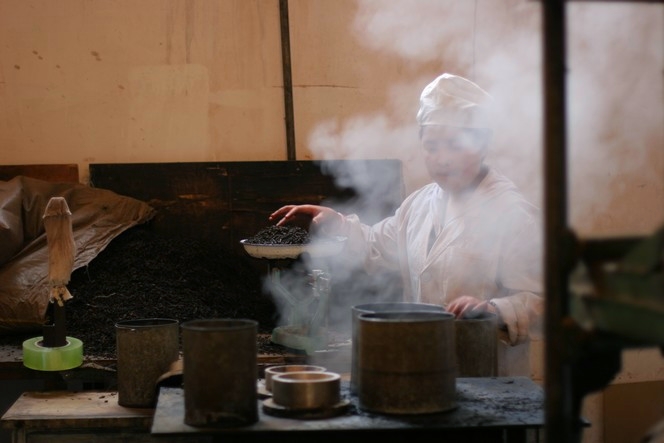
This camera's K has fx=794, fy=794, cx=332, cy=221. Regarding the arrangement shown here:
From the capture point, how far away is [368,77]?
5.05 meters

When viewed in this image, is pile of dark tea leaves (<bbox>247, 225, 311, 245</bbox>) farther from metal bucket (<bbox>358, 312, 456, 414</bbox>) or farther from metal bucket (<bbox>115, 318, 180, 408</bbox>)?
metal bucket (<bbox>358, 312, 456, 414</bbox>)

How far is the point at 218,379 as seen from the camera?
6.66 ft

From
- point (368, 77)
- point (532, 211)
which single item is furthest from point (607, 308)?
point (368, 77)

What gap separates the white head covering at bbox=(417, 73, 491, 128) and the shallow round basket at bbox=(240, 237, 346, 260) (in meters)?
0.70

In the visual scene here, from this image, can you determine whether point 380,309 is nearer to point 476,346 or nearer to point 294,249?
point 476,346

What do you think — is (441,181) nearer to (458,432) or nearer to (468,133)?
(468,133)

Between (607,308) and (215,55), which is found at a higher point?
(215,55)

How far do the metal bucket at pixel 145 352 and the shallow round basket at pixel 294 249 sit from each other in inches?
29.4

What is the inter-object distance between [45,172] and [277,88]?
1510 mm

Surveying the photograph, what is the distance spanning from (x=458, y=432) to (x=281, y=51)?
3.38 metres

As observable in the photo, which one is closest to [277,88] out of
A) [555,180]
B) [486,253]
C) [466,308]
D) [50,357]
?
[486,253]

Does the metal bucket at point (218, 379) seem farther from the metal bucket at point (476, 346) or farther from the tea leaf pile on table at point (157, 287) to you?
the tea leaf pile on table at point (157, 287)

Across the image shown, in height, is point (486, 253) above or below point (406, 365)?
above

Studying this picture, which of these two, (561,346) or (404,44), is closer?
(561,346)
